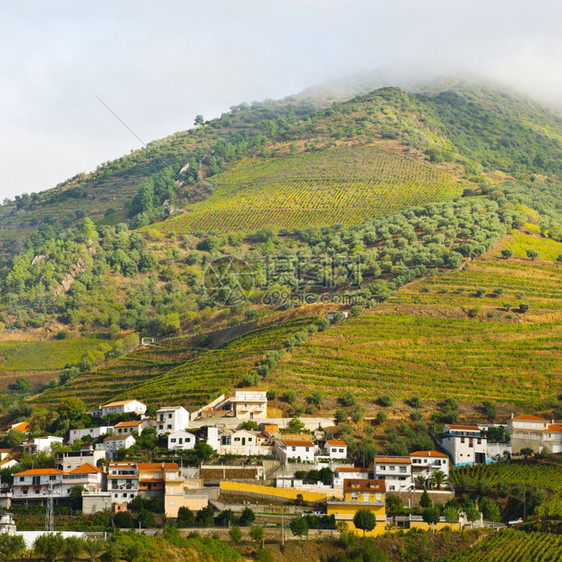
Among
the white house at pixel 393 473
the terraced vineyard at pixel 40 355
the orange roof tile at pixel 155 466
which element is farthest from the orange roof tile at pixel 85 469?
the terraced vineyard at pixel 40 355

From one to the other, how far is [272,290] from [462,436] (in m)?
45.5

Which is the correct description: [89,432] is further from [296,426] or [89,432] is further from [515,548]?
[515,548]

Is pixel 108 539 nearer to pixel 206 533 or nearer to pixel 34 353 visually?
pixel 206 533

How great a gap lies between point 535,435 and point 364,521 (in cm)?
1960

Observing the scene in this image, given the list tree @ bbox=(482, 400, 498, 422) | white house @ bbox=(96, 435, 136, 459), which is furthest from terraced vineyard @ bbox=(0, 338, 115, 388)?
tree @ bbox=(482, 400, 498, 422)

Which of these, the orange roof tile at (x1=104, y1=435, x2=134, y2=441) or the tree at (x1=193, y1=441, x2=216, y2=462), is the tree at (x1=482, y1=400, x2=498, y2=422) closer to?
the tree at (x1=193, y1=441, x2=216, y2=462)

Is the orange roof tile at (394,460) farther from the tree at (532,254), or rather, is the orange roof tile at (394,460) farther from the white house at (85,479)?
the tree at (532,254)

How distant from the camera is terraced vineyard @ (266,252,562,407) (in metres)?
86.6

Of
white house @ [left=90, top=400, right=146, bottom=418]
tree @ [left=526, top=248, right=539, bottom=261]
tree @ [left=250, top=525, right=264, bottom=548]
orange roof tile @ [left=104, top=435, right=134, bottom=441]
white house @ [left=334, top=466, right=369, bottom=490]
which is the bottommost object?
tree @ [left=250, top=525, right=264, bottom=548]

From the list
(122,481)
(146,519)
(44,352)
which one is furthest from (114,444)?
(44,352)

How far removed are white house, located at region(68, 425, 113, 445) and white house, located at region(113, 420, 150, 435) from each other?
1.76ft

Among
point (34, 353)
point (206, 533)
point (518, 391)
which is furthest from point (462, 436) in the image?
point (34, 353)

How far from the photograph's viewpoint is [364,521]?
209 feet

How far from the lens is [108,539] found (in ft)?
192
